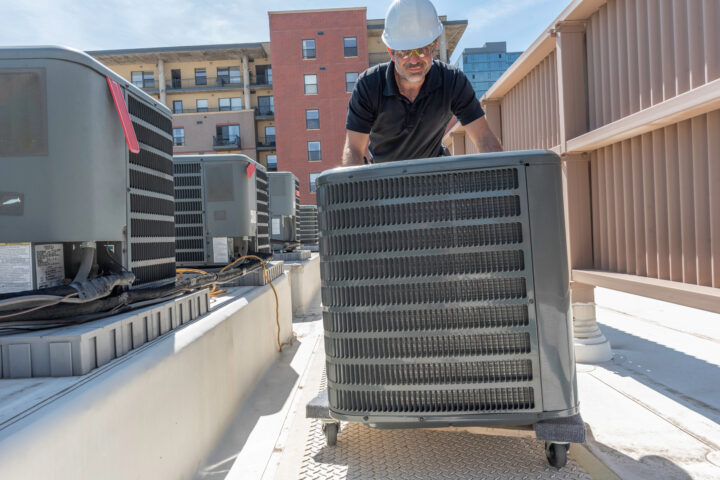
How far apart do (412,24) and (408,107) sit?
453 mm

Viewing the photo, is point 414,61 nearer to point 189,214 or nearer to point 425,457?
point 425,457

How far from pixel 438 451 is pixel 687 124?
82.6 inches

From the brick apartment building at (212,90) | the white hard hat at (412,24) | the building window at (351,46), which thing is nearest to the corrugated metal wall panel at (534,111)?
the white hard hat at (412,24)

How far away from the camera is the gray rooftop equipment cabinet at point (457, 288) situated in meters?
1.71

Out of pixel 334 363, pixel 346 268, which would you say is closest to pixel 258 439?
pixel 334 363

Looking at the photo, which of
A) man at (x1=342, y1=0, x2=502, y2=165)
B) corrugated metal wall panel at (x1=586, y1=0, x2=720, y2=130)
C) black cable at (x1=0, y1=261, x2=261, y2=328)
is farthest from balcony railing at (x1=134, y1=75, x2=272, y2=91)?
black cable at (x1=0, y1=261, x2=261, y2=328)

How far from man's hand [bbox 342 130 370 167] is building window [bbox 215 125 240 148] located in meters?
36.2

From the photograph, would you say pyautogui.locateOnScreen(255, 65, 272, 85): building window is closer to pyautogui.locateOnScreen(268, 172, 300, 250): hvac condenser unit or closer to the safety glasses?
pyautogui.locateOnScreen(268, 172, 300, 250): hvac condenser unit

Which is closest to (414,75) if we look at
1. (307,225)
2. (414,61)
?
(414,61)

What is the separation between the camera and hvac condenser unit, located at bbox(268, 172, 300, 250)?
888 cm

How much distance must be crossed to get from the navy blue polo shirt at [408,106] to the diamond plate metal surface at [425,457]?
1495mm

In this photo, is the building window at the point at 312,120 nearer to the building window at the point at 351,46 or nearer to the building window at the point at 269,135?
the building window at the point at 351,46

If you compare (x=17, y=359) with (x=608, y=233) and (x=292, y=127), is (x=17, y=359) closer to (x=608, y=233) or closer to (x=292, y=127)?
(x=608, y=233)

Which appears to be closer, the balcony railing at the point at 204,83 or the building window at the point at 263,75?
the balcony railing at the point at 204,83
